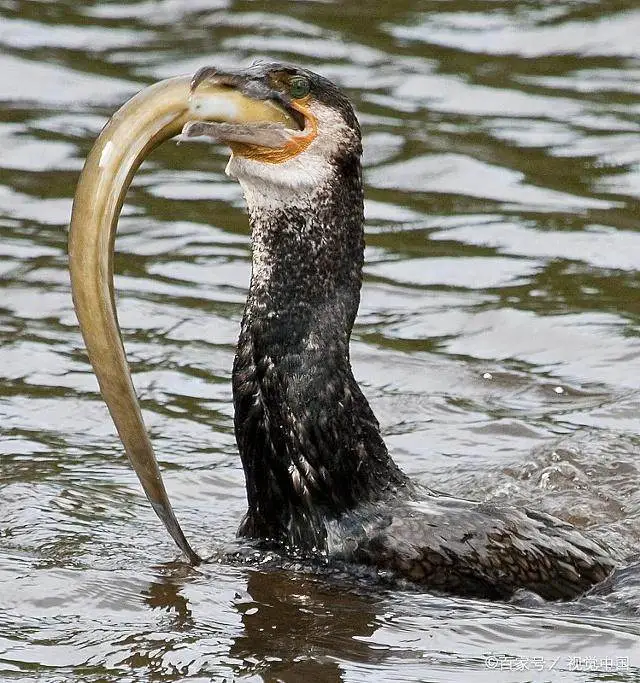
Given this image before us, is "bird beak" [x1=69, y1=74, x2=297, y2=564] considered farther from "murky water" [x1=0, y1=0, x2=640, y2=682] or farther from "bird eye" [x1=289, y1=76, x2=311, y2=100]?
"murky water" [x1=0, y1=0, x2=640, y2=682]

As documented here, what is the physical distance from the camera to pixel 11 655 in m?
5.26

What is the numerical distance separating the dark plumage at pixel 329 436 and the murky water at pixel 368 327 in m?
0.13

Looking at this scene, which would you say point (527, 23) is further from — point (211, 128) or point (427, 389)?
point (211, 128)

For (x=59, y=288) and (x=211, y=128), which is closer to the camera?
(x=211, y=128)

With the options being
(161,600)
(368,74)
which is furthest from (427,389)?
(368,74)

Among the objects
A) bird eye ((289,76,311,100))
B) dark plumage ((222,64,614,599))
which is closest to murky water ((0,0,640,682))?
dark plumage ((222,64,614,599))

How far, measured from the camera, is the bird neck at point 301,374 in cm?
583

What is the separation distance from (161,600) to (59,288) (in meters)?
3.86

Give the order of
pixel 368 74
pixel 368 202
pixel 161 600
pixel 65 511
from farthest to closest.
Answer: pixel 368 74
pixel 368 202
pixel 65 511
pixel 161 600

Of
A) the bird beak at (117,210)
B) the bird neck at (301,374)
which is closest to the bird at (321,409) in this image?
the bird neck at (301,374)

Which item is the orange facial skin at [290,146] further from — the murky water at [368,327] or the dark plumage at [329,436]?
the murky water at [368,327]

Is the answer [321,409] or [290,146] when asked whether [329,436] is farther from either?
[290,146]

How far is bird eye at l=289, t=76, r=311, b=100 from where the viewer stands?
575 centimetres

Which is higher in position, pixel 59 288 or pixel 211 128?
pixel 211 128
